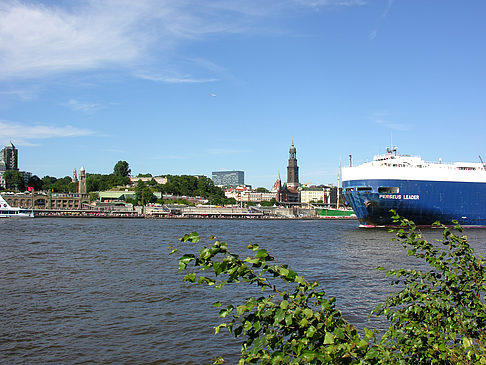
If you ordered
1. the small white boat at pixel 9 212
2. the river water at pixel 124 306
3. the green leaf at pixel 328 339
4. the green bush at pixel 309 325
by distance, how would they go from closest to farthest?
the green leaf at pixel 328 339
the green bush at pixel 309 325
the river water at pixel 124 306
the small white boat at pixel 9 212

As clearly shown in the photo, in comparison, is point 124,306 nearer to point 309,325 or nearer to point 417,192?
point 309,325

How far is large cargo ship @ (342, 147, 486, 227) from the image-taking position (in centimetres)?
6362

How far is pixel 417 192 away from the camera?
210ft

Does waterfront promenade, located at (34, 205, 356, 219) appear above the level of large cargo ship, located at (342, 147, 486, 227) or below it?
below

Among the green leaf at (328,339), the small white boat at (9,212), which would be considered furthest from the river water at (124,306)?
the small white boat at (9,212)

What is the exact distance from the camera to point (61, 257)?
34.0m

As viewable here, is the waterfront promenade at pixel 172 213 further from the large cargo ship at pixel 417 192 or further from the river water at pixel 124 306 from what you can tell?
the river water at pixel 124 306

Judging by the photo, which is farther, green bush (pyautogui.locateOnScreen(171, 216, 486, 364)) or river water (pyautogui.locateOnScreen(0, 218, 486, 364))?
river water (pyautogui.locateOnScreen(0, 218, 486, 364))

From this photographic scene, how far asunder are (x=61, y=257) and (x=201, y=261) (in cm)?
3225

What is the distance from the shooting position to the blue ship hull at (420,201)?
63.5 meters

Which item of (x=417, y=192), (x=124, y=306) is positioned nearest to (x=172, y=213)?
(x=417, y=192)

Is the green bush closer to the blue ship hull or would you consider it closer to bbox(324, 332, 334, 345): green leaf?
bbox(324, 332, 334, 345): green leaf

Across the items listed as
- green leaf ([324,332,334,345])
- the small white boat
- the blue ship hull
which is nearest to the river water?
Answer: green leaf ([324,332,334,345])

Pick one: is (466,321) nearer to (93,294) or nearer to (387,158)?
(93,294)
